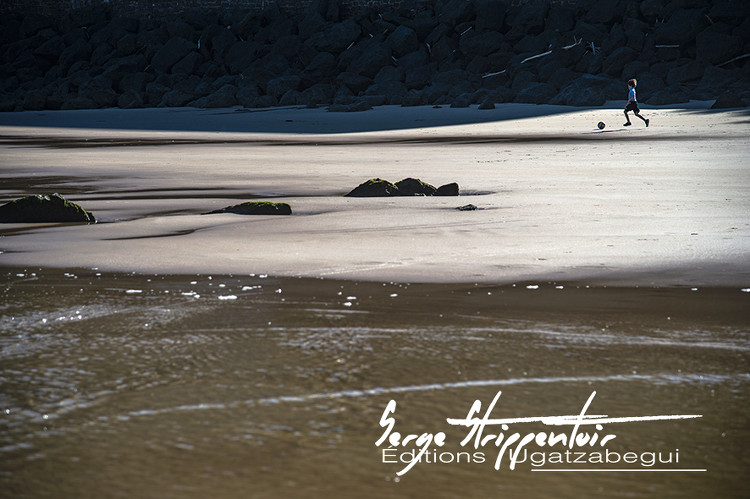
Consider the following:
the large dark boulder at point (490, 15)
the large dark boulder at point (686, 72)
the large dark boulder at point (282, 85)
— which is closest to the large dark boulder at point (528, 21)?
the large dark boulder at point (490, 15)

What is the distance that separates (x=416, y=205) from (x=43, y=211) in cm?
233

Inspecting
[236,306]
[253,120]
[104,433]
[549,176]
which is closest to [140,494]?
[104,433]

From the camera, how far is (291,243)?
5.31m

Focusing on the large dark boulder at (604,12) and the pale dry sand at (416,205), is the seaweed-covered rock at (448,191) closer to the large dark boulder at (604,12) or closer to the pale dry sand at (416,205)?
the pale dry sand at (416,205)

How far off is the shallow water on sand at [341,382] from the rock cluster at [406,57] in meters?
19.9

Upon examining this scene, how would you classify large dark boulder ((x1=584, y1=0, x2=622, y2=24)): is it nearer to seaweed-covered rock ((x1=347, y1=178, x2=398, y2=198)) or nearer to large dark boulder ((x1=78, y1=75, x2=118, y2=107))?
large dark boulder ((x1=78, y1=75, x2=118, y2=107))

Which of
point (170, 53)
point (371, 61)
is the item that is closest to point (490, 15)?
point (371, 61)

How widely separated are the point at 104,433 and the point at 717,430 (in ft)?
4.52

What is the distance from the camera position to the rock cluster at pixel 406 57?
27391mm

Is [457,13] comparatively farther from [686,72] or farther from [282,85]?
[686,72]

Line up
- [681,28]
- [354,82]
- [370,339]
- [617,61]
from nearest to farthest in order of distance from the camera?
[370,339] → [617,61] → [681,28] → [354,82]

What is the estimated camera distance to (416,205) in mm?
7000

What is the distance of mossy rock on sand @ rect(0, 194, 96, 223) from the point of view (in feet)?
20.5

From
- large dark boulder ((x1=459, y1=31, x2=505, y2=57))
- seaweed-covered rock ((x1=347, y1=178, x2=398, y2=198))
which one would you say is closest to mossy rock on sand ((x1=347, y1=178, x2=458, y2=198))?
seaweed-covered rock ((x1=347, y1=178, x2=398, y2=198))
